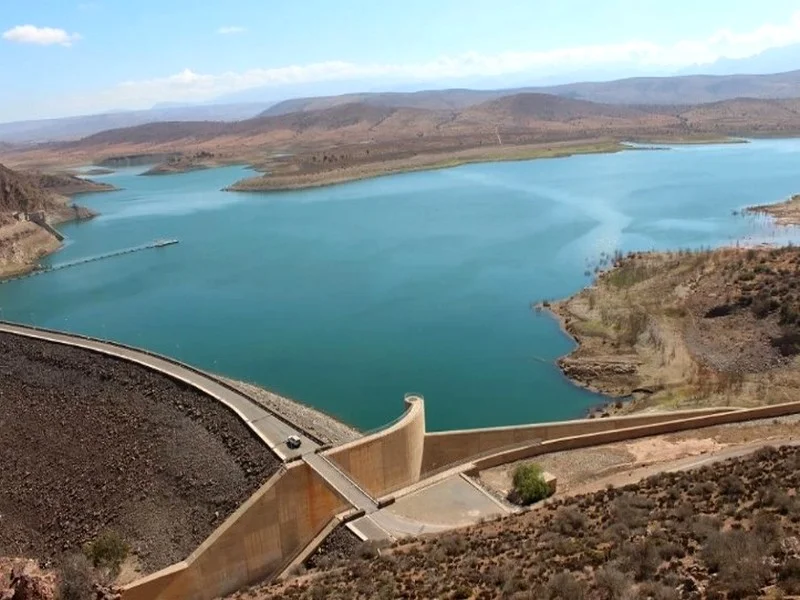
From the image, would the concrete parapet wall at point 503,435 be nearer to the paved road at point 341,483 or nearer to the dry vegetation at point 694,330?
the paved road at point 341,483

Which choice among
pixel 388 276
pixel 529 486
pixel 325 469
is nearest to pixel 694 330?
pixel 529 486

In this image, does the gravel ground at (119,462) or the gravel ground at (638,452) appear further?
the gravel ground at (119,462)

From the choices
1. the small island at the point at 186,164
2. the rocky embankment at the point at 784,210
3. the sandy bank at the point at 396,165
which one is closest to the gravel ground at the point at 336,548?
the rocky embankment at the point at 784,210

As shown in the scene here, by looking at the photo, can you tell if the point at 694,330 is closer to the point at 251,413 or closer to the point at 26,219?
the point at 251,413

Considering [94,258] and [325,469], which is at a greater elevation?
[94,258]

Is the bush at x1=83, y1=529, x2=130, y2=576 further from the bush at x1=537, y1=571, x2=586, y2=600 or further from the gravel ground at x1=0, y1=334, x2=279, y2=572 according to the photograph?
the bush at x1=537, y1=571, x2=586, y2=600

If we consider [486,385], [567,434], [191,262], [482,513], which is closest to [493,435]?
[567,434]
